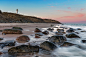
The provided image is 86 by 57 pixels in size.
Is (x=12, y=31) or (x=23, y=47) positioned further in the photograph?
(x=12, y=31)

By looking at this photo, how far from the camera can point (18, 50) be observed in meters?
2.80

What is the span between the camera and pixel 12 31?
24.0ft

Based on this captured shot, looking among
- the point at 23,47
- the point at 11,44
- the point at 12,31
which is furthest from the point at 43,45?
the point at 12,31

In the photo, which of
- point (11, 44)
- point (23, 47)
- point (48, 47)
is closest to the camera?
point (23, 47)

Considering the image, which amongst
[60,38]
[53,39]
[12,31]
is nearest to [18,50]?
[53,39]

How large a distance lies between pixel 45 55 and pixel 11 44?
1830 millimetres

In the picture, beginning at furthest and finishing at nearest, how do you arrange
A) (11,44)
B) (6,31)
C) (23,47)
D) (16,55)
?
1. (6,31)
2. (11,44)
3. (23,47)
4. (16,55)

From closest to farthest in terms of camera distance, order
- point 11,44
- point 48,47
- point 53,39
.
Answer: point 48,47 → point 11,44 → point 53,39

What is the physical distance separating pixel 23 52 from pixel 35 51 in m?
0.46

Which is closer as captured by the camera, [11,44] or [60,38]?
[11,44]

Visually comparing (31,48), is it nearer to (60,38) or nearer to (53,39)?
(53,39)

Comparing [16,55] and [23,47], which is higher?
[23,47]

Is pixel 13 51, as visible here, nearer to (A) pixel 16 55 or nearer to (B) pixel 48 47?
(A) pixel 16 55

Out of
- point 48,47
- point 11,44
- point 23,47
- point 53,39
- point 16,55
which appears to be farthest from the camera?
point 53,39
